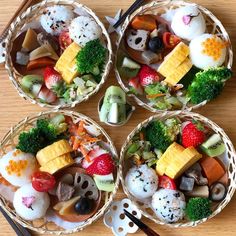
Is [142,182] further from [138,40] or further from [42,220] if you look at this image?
[138,40]

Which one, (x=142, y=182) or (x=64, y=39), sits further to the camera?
(x=64, y=39)

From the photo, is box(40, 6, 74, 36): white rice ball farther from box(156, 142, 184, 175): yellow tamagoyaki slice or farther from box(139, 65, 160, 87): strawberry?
box(156, 142, 184, 175): yellow tamagoyaki slice

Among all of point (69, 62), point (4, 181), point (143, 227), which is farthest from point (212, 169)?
point (4, 181)

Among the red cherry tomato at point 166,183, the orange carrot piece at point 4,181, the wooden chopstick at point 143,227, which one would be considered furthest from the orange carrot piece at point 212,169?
the orange carrot piece at point 4,181

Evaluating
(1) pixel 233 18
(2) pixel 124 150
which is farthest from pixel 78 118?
(1) pixel 233 18

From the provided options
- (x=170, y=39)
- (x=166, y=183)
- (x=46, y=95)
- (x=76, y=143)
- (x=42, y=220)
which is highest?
(x=170, y=39)

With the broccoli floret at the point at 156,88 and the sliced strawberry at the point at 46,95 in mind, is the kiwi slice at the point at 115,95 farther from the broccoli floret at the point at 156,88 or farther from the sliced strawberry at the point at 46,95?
the sliced strawberry at the point at 46,95

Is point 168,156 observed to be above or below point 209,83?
below
